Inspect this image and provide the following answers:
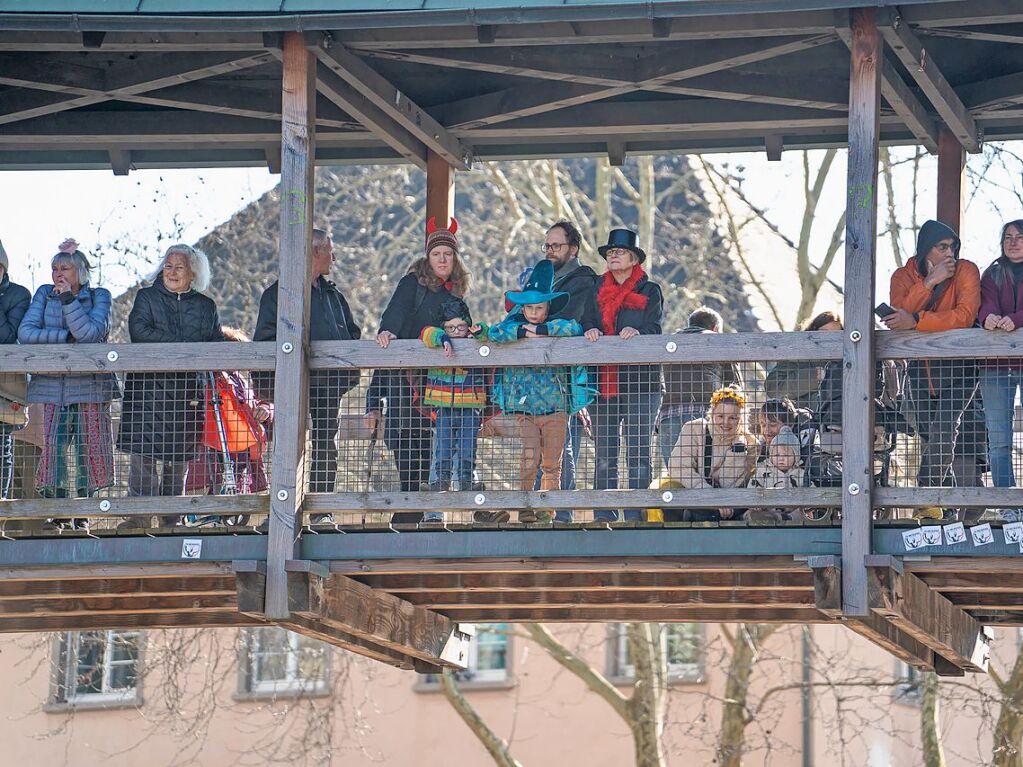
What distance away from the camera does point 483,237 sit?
28.0 meters

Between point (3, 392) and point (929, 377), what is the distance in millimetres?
5334

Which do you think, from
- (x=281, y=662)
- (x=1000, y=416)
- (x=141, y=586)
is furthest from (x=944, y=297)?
(x=281, y=662)

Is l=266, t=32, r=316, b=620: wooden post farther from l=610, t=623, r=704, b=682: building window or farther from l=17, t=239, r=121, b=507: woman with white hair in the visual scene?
l=610, t=623, r=704, b=682: building window

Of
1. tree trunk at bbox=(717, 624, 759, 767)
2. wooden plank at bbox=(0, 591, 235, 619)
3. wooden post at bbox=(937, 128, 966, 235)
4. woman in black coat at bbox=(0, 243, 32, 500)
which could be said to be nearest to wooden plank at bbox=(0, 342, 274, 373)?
woman in black coat at bbox=(0, 243, 32, 500)

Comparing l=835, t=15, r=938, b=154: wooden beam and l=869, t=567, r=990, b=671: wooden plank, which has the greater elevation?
l=835, t=15, r=938, b=154: wooden beam

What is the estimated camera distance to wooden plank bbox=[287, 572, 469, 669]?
10852 millimetres

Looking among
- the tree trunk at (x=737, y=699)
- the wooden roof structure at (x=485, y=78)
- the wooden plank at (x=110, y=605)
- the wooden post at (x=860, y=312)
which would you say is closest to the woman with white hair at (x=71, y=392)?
the wooden roof structure at (x=485, y=78)

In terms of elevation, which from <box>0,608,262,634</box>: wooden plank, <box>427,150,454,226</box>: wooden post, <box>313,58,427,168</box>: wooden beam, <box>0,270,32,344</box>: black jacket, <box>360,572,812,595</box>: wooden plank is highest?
<box>313,58,427,168</box>: wooden beam

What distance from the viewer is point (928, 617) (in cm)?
1138

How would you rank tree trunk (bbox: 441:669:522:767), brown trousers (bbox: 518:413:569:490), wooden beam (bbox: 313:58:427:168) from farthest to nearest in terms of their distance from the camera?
tree trunk (bbox: 441:669:522:767)
wooden beam (bbox: 313:58:427:168)
brown trousers (bbox: 518:413:569:490)

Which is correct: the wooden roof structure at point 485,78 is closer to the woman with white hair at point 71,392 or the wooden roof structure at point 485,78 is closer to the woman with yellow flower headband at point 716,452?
the woman with white hair at point 71,392

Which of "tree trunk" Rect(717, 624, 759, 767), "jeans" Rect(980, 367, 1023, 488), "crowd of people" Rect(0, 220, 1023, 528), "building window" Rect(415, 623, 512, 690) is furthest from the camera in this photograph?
"building window" Rect(415, 623, 512, 690)

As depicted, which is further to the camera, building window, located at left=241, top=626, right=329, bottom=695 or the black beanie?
building window, located at left=241, top=626, right=329, bottom=695

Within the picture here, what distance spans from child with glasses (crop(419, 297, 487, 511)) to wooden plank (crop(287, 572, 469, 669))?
0.90 meters
